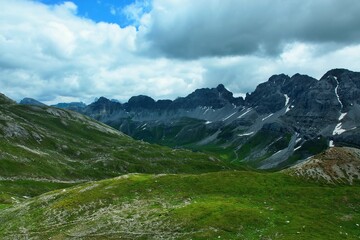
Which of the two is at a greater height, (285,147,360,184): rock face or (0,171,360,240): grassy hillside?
(285,147,360,184): rock face

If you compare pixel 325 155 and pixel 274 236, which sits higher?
pixel 325 155

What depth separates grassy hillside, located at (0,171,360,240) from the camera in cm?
5578

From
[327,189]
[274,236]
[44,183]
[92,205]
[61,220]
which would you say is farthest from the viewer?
[44,183]

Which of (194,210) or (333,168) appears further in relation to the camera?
(333,168)

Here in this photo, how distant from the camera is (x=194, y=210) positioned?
62.2 meters

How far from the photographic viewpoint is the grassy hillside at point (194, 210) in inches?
2196

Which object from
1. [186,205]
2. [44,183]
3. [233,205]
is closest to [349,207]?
[233,205]

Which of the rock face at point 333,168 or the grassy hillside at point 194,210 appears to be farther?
the rock face at point 333,168

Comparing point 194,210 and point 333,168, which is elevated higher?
point 333,168

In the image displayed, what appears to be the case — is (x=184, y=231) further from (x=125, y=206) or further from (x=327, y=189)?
(x=327, y=189)

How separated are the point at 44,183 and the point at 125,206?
94.8 metres

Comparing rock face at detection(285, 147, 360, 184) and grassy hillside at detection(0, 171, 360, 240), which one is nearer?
grassy hillside at detection(0, 171, 360, 240)

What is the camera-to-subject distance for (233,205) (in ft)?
211

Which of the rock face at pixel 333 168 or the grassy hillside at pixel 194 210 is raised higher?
the rock face at pixel 333 168
